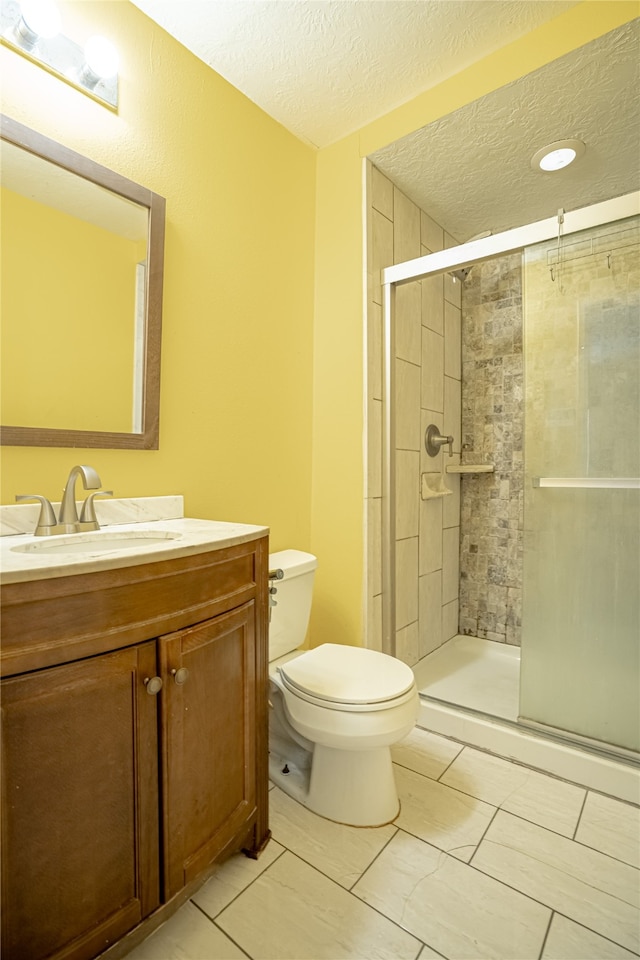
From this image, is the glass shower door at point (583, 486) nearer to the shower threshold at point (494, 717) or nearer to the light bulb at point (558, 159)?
the shower threshold at point (494, 717)

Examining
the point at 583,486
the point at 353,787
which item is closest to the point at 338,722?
the point at 353,787

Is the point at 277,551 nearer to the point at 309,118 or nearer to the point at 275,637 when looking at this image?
the point at 275,637

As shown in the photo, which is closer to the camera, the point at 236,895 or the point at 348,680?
the point at 236,895

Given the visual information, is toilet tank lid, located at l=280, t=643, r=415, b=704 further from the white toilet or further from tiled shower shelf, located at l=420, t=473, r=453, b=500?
tiled shower shelf, located at l=420, t=473, r=453, b=500

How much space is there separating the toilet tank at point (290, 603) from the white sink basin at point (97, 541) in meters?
0.47

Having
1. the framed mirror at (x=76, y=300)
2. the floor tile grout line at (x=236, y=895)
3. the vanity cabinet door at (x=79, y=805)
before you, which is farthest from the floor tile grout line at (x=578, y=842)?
the framed mirror at (x=76, y=300)

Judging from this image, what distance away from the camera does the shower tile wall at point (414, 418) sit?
1.92 metres

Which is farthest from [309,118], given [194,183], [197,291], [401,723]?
[401,723]

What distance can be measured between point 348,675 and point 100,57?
1919 mm

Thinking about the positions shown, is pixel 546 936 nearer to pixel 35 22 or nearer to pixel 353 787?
pixel 353 787

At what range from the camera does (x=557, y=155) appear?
1.83m

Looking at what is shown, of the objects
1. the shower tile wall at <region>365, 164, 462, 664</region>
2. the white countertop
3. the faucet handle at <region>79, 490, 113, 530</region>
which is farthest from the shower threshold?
the faucet handle at <region>79, 490, 113, 530</region>

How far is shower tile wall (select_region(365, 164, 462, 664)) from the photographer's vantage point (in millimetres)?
1923

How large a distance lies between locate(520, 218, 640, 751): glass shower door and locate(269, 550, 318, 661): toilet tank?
2.77 feet
